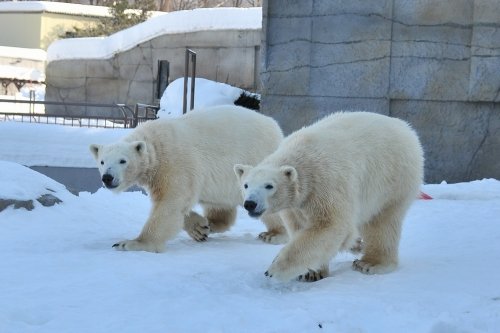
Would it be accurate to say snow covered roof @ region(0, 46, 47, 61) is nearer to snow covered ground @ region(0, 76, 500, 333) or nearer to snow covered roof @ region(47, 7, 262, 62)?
snow covered roof @ region(47, 7, 262, 62)

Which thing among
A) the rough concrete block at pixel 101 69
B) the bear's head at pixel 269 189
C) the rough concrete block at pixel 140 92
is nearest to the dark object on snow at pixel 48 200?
the bear's head at pixel 269 189

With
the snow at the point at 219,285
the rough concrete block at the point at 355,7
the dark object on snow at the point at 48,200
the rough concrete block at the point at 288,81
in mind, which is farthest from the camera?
the rough concrete block at the point at 288,81

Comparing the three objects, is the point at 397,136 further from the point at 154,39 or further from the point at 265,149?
the point at 154,39

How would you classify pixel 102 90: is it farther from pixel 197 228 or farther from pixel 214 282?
pixel 214 282

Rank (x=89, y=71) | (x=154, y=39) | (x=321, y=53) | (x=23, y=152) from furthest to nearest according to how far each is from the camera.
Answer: (x=89, y=71), (x=154, y=39), (x=23, y=152), (x=321, y=53)

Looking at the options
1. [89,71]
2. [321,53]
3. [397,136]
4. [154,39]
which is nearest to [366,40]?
[321,53]

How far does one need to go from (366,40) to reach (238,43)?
10276 millimetres

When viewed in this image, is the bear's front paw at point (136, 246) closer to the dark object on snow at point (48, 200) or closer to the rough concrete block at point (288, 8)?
the dark object on snow at point (48, 200)

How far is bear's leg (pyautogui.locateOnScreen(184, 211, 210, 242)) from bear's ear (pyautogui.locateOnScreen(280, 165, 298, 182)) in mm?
1509

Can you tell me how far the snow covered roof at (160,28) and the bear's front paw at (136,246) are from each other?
14.4 meters

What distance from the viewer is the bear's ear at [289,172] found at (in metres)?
3.43

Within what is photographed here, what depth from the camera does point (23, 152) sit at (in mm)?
10156

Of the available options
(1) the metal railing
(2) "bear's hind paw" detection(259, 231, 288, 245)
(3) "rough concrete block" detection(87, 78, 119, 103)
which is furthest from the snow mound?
(3) "rough concrete block" detection(87, 78, 119, 103)

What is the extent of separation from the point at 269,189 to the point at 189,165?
1.29m
